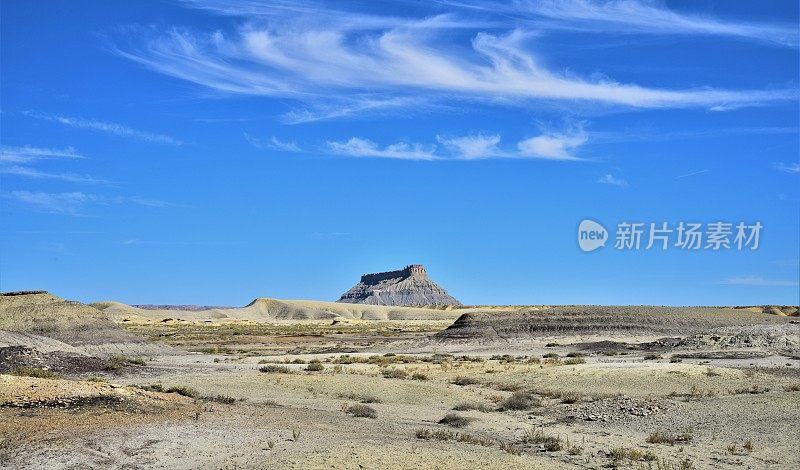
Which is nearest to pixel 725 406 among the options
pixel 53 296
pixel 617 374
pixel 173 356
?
pixel 617 374

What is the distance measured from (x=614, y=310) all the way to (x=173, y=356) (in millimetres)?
54409

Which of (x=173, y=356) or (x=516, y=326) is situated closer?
(x=173, y=356)

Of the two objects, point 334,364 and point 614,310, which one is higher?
point 614,310

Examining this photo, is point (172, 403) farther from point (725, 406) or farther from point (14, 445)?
point (725, 406)

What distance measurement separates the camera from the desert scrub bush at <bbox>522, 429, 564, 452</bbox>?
18469 millimetres

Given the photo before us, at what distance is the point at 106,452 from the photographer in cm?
1652

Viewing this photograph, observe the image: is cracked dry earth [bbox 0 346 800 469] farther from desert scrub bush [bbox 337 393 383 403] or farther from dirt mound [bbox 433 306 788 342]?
dirt mound [bbox 433 306 788 342]

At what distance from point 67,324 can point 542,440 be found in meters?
43.7

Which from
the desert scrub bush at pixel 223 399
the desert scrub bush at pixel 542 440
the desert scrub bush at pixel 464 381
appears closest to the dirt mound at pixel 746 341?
the desert scrub bush at pixel 464 381

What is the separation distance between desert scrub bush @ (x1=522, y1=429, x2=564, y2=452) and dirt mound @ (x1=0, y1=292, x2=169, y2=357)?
35.9 meters

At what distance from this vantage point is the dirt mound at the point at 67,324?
5188cm

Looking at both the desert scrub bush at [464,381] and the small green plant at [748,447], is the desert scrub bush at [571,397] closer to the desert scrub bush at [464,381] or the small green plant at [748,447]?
the desert scrub bush at [464,381]

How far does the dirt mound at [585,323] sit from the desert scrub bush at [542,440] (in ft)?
179

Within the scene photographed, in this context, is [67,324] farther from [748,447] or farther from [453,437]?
[748,447]
